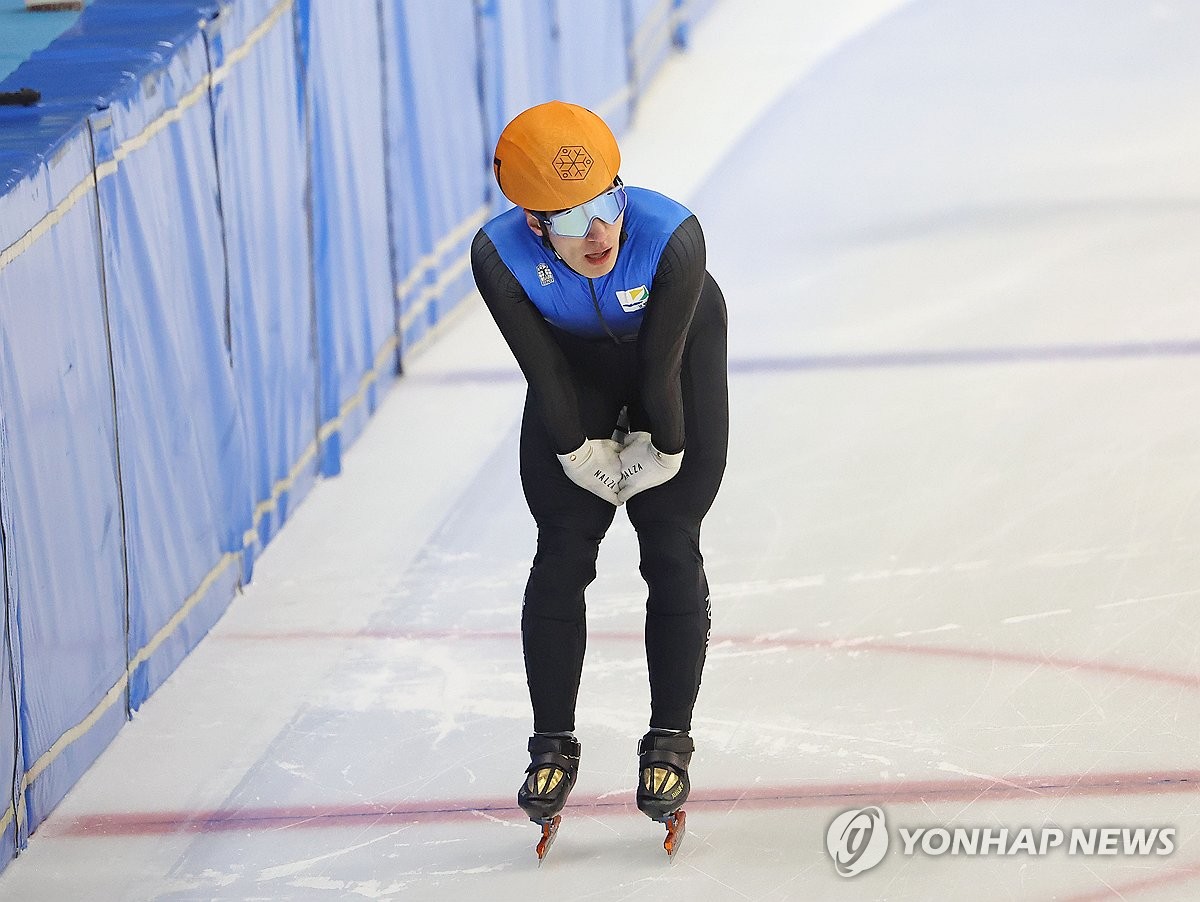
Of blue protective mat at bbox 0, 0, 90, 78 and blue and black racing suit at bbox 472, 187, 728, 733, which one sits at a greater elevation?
blue protective mat at bbox 0, 0, 90, 78

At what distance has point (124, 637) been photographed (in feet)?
13.0

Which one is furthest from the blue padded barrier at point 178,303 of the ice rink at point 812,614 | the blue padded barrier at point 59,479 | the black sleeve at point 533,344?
the black sleeve at point 533,344

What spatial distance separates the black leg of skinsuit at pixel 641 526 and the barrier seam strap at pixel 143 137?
40.1 inches

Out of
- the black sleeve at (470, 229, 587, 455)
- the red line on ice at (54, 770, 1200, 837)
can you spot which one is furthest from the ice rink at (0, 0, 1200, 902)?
the black sleeve at (470, 229, 587, 455)

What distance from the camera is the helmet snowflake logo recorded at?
9.33 feet

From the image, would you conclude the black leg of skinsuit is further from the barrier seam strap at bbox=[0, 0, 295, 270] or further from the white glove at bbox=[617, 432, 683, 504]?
the barrier seam strap at bbox=[0, 0, 295, 270]

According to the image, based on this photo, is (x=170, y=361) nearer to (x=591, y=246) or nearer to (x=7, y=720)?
(x=7, y=720)

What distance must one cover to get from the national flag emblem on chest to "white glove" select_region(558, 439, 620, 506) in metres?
0.24

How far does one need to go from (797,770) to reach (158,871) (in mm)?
1242

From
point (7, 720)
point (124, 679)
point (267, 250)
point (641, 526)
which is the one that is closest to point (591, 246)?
point (641, 526)

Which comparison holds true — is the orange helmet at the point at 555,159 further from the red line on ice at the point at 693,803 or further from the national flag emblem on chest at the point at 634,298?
the red line on ice at the point at 693,803

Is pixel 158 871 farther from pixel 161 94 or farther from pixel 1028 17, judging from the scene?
pixel 1028 17

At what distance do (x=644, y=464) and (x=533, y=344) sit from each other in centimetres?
29

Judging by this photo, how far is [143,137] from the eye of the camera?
13.2 ft
